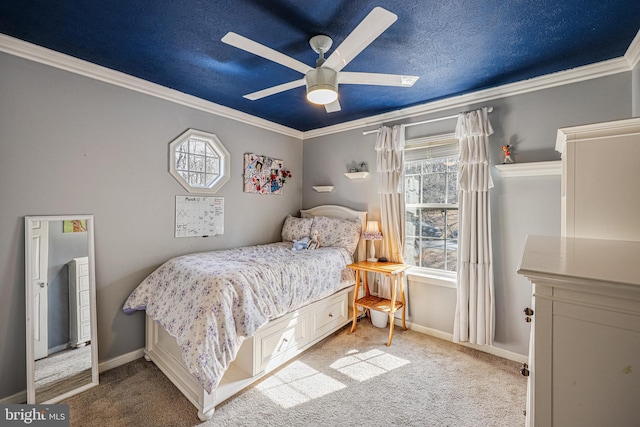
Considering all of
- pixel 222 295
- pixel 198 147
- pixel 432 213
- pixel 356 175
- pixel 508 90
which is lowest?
pixel 222 295

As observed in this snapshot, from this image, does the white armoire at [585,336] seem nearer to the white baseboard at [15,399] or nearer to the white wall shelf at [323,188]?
the white wall shelf at [323,188]

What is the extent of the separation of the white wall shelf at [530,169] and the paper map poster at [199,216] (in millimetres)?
2874

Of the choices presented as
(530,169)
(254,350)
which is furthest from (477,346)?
(254,350)

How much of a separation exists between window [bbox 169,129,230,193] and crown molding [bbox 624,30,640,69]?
3481mm

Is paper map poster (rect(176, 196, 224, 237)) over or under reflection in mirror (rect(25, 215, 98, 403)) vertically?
over

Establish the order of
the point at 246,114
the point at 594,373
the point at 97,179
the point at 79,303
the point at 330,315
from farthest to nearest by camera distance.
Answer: the point at 246,114 → the point at 330,315 → the point at 97,179 → the point at 79,303 → the point at 594,373

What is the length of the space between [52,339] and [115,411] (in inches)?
29.3

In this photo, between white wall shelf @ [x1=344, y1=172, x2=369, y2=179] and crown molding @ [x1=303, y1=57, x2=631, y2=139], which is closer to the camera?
crown molding @ [x1=303, y1=57, x2=631, y2=139]

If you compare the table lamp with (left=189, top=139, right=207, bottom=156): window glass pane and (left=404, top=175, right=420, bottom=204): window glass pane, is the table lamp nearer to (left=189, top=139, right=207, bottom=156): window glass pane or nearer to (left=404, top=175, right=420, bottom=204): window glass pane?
(left=404, top=175, right=420, bottom=204): window glass pane

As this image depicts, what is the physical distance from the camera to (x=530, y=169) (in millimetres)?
2236

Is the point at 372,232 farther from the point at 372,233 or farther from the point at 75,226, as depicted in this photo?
the point at 75,226

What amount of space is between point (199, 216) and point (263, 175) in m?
1.02

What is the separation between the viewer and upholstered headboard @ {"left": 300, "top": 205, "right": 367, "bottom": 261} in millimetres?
3320

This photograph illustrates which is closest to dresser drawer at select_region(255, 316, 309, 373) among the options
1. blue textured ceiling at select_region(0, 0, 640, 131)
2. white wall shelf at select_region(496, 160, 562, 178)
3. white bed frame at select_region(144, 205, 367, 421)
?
white bed frame at select_region(144, 205, 367, 421)
